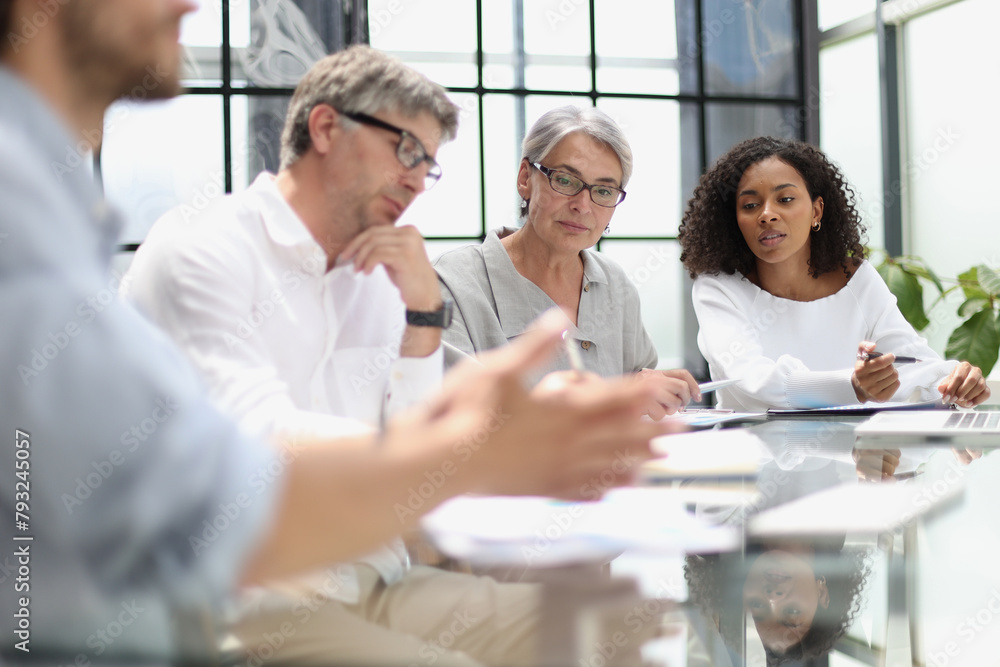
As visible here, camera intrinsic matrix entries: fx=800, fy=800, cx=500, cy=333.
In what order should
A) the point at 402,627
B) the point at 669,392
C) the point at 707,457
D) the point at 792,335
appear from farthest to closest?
the point at 792,335 < the point at 669,392 < the point at 707,457 < the point at 402,627

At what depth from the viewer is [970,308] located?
9.89 ft

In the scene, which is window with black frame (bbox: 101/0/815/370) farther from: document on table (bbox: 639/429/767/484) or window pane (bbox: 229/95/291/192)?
document on table (bbox: 639/429/767/484)

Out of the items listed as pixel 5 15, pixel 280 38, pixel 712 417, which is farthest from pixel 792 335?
pixel 280 38

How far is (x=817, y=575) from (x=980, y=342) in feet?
8.90

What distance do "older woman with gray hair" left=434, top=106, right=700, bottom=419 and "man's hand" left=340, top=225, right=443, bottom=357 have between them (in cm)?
61

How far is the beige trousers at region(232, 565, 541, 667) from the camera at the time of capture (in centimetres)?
48

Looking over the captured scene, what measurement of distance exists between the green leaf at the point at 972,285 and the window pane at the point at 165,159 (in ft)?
9.58

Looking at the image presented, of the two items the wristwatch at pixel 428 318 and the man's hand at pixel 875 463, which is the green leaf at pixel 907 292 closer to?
the man's hand at pixel 875 463

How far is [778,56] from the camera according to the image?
3836 millimetres

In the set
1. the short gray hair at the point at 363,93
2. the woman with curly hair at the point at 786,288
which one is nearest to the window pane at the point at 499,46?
the woman with curly hair at the point at 786,288

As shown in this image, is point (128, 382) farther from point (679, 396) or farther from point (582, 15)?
point (582, 15)

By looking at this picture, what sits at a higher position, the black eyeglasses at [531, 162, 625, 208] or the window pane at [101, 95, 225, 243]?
the window pane at [101, 95, 225, 243]

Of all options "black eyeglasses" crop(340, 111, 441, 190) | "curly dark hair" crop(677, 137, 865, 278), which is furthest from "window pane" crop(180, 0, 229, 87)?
"black eyeglasses" crop(340, 111, 441, 190)

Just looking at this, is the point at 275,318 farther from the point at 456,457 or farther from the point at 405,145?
the point at 456,457
